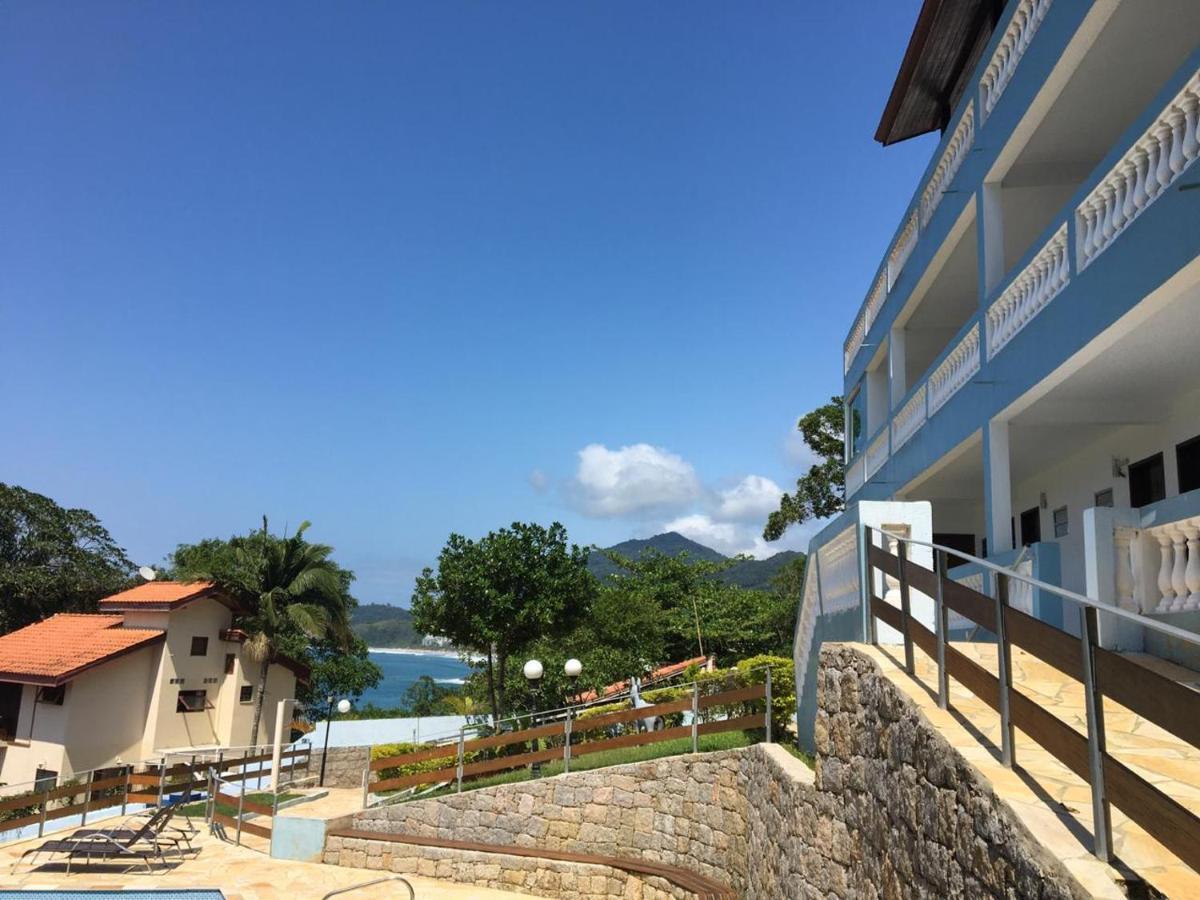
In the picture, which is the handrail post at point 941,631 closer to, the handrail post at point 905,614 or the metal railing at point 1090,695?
the metal railing at point 1090,695

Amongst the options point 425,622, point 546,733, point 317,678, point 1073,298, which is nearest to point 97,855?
point 546,733

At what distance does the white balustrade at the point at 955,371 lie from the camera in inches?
440

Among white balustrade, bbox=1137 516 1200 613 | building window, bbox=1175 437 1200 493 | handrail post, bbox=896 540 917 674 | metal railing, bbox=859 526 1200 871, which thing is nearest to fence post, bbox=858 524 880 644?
handrail post, bbox=896 540 917 674

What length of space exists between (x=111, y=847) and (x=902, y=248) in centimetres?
1721

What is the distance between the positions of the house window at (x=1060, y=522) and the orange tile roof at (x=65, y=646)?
25.5 metres

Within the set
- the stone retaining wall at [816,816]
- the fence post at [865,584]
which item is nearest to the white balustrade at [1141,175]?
the fence post at [865,584]

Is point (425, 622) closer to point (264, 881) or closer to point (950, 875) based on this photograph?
point (264, 881)

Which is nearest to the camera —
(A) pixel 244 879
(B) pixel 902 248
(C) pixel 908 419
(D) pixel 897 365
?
(A) pixel 244 879

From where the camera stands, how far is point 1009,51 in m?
10.6

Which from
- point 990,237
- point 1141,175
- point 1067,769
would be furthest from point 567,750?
point 1141,175

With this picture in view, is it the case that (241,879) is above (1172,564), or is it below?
below

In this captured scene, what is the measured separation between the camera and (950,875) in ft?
14.6

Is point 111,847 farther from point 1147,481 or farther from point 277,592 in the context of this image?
point 1147,481

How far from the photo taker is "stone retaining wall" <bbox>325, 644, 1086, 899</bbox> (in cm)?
430
